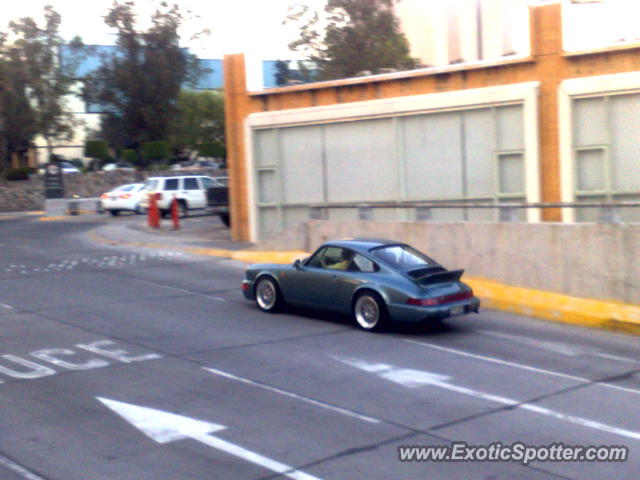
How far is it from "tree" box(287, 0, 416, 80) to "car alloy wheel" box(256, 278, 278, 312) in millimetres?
33375

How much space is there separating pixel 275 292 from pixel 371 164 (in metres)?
8.19

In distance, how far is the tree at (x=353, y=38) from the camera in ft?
152

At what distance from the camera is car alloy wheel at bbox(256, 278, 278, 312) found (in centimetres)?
1411

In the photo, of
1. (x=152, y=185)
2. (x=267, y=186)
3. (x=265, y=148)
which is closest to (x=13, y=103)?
(x=152, y=185)

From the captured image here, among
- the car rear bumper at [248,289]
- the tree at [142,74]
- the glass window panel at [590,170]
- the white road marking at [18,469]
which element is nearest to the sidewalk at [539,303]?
the glass window panel at [590,170]

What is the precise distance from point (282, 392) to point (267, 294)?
5089 millimetres

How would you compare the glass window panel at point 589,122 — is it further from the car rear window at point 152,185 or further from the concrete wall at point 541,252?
the car rear window at point 152,185

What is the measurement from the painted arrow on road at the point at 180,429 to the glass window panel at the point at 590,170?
12.5 metres

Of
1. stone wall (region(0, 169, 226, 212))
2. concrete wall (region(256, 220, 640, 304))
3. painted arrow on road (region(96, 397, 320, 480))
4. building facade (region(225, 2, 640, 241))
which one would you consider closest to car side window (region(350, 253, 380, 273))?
concrete wall (region(256, 220, 640, 304))

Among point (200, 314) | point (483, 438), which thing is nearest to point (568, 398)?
point (483, 438)

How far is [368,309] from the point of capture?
12.8m

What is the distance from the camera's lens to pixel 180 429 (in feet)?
25.9

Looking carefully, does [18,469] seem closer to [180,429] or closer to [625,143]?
[180,429]

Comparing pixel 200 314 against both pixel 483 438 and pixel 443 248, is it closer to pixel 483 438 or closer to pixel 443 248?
pixel 443 248
